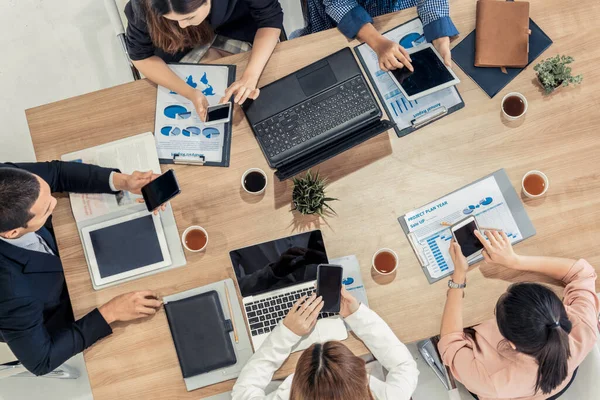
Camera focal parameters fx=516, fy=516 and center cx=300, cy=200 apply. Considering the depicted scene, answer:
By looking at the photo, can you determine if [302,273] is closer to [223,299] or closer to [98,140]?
[223,299]

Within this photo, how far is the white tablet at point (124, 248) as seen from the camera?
1.69m

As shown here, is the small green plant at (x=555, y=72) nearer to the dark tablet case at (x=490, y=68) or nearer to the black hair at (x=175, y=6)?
the dark tablet case at (x=490, y=68)

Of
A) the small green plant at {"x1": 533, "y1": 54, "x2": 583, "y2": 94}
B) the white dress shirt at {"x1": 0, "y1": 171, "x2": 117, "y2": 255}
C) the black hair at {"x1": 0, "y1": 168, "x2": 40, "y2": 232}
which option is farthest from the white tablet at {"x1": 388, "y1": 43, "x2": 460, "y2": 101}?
the black hair at {"x1": 0, "y1": 168, "x2": 40, "y2": 232}

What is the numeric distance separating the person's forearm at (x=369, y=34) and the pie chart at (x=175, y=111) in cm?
67

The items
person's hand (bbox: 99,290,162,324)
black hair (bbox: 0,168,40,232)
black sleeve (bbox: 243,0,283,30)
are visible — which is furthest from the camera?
black sleeve (bbox: 243,0,283,30)

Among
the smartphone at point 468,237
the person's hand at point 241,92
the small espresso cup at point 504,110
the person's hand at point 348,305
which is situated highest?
the person's hand at point 241,92

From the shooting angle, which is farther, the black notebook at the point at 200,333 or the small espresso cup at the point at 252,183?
the small espresso cup at the point at 252,183

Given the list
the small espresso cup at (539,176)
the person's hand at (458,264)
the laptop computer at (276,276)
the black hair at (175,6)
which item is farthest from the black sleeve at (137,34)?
the small espresso cup at (539,176)

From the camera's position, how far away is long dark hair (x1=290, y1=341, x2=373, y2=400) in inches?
55.7

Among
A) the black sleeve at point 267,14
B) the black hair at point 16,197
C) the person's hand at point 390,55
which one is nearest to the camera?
the black hair at point 16,197

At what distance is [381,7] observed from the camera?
2.11 m

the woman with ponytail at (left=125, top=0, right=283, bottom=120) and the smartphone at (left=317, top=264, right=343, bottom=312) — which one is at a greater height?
the woman with ponytail at (left=125, top=0, right=283, bottom=120)

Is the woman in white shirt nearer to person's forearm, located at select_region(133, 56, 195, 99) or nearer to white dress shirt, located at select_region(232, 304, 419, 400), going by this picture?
white dress shirt, located at select_region(232, 304, 419, 400)

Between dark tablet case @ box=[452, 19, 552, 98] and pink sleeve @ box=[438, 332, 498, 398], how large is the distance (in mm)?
833
